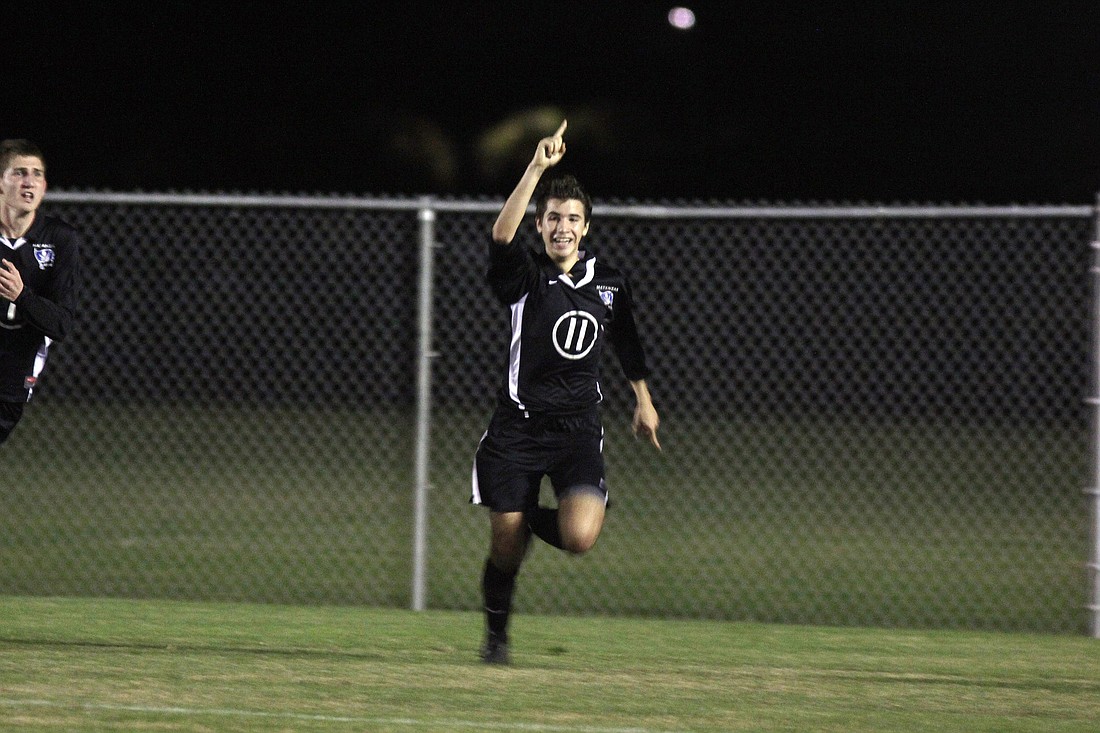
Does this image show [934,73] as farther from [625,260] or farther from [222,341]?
[222,341]

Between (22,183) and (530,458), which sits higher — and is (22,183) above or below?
above

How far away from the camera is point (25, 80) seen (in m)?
30.7

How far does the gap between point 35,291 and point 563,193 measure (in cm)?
219

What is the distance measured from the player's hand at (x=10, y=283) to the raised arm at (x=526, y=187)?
1808 millimetres

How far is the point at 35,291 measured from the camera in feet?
20.4

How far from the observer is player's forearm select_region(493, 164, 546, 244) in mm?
5523

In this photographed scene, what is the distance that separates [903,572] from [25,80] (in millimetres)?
26010

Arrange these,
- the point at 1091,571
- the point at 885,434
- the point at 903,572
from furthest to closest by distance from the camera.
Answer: the point at 885,434 → the point at 903,572 → the point at 1091,571

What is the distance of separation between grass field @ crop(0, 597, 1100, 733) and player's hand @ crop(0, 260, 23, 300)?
4.62ft

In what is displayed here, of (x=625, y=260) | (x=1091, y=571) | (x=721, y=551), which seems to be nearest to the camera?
(x=1091, y=571)

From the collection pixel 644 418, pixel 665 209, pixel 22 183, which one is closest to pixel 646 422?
pixel 644 418

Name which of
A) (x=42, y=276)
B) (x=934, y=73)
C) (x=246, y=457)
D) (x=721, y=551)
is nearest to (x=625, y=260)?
(x=246, y=457)

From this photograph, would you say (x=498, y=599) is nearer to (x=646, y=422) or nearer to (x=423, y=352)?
(x=646, y=422)

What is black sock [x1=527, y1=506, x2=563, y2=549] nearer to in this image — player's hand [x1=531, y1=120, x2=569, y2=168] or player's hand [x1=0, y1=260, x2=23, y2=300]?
player's hand [x1=531, y1=120, x2=569, y2=168]
